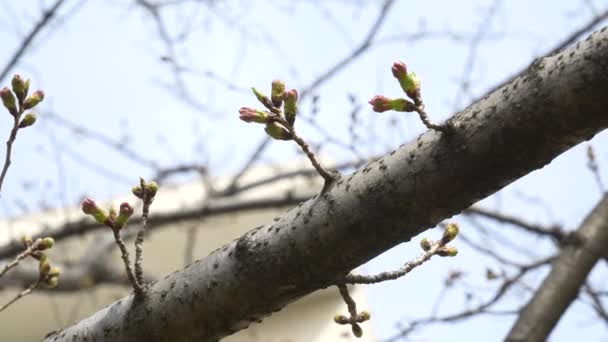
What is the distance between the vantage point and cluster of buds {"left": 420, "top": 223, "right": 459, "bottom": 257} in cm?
136

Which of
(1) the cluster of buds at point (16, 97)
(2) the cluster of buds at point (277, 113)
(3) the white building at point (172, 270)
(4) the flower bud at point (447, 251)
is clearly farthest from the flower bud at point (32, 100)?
(3) the white building at point (172, 270)

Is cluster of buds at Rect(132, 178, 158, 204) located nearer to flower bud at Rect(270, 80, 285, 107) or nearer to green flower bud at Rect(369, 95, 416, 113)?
flower bud at Rect(270, 80, 285, 107)

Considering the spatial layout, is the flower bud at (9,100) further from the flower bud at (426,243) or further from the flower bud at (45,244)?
the flower bud at (426,243)

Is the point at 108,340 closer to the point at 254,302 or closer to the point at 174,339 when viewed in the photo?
the point at 174,339

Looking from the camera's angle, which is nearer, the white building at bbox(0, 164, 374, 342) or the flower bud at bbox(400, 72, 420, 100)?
the flower bud at bbox(400, 72, 420, 100)

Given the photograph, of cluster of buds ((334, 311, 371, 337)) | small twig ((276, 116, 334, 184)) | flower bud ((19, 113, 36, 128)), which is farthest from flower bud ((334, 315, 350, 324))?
flower bud ((19, 113, 36, 128))

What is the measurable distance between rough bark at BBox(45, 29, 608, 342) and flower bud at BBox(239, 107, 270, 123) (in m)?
0.15

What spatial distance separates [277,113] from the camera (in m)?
1.26

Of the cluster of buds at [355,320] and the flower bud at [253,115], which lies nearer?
the flower bud at [253,115]

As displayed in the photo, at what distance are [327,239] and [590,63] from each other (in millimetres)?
449

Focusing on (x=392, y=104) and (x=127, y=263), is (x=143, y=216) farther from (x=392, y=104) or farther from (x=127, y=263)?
(x=392, y=104)

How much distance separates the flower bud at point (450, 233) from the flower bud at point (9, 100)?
79cm

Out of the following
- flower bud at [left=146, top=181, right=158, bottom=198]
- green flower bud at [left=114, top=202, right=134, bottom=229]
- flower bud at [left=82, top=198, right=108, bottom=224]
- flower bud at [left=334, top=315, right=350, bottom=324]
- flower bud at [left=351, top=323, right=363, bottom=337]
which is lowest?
flower bud at [left=351, top=323, right=363, bottom=337]

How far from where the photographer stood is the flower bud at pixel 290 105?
1.25 m
